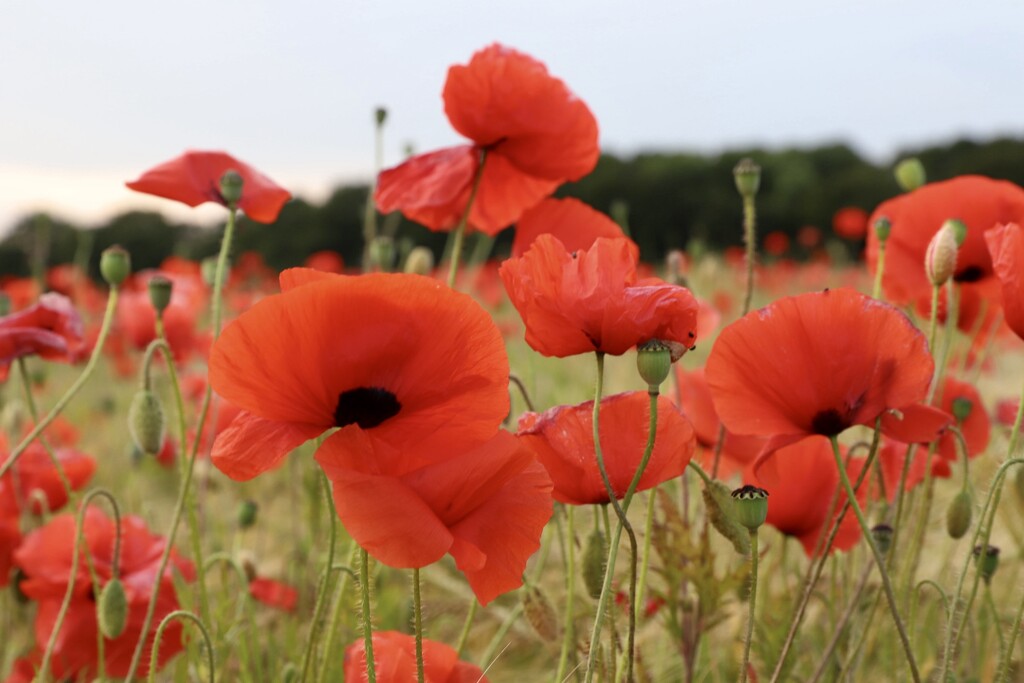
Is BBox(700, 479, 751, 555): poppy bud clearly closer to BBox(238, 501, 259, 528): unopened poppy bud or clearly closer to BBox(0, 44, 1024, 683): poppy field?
BBox(0, 44, 1024, 683): poppy field

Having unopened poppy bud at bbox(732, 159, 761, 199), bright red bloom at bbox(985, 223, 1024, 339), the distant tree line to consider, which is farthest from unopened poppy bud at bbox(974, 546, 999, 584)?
the distant tree line

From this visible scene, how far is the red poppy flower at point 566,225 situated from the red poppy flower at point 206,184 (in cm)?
34

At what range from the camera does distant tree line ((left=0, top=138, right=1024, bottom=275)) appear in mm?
14508

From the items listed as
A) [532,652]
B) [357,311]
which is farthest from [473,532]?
[532,652]

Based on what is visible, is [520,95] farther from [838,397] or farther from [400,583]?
[400,583]

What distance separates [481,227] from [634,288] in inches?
27.0

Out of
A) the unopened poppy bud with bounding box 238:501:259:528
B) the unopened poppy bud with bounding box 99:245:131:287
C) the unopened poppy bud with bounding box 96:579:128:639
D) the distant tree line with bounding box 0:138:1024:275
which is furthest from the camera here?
the distant tree line with bounding box 0:138:1024:275

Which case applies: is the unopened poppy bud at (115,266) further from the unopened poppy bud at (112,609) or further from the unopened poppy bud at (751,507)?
the unopened poppy bud at (751,507)

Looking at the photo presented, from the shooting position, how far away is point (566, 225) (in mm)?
1337

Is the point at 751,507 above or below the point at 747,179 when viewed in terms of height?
below

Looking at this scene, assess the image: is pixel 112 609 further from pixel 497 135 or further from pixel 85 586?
pixel 497 135

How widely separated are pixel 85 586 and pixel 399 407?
99 cm

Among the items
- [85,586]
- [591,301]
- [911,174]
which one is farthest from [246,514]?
[911,174]

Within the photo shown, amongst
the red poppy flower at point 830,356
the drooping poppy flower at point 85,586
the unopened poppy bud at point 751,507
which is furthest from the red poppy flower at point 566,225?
the drooping poppy flower at point 85,586
